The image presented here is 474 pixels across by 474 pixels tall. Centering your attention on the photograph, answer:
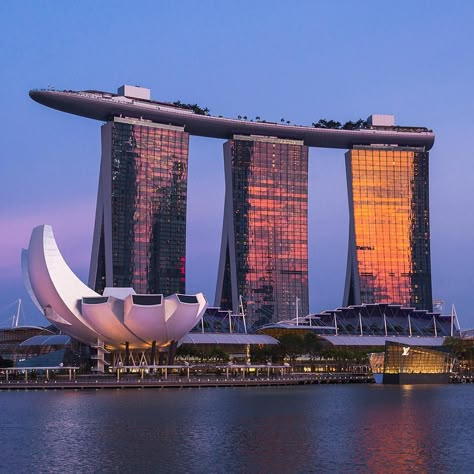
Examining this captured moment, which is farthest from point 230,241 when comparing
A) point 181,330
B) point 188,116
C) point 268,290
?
point 181,330

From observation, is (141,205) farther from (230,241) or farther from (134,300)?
(134,300)

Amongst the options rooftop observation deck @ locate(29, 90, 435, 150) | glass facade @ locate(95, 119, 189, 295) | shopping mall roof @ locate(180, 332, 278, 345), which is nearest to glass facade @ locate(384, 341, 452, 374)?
shopping mall roof @ locate(180, 332, 278, 345)

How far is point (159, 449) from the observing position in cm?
5322

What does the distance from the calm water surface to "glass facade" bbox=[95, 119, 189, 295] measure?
86107 mm

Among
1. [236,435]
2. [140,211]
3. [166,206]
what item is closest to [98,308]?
[140,211]

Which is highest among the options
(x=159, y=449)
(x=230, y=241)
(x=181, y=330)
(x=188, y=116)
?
(x=188, y=116)

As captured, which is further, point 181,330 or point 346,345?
point 346,345

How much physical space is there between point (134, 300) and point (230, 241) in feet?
230

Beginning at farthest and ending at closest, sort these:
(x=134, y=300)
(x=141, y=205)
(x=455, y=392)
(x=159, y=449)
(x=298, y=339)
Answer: (x=141, y=205)
(x=298, y=339)
(x=134, y=300)
(x=455, y=392)
(x=159, y=449)

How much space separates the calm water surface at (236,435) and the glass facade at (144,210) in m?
86.1

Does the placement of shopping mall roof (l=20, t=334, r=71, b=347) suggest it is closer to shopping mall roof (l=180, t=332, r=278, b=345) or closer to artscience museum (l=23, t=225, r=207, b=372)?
shopping mall roof (l=180, t=332, r=278, b=345)

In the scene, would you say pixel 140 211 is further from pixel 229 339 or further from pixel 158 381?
pixel 158 381

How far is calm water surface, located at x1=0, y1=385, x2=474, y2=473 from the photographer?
48.2m

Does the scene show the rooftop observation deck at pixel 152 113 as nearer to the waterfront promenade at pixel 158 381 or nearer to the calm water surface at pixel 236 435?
the waterfront promenade at pixel 158 381
